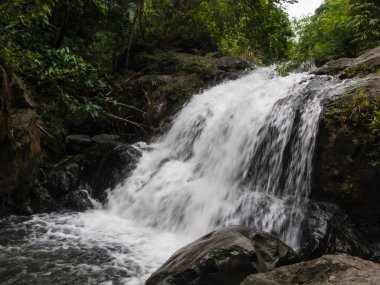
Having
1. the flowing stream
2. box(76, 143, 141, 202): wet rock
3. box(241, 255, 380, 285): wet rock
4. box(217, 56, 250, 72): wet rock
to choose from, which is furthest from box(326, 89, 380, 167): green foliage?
box(217, 56, 250, 72): wet rock

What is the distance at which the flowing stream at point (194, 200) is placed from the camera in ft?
17.7

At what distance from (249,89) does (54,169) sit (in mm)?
4968

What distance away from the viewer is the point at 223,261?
13.3ft

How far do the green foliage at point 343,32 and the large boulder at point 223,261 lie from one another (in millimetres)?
6417

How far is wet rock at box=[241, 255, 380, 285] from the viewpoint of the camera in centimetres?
321

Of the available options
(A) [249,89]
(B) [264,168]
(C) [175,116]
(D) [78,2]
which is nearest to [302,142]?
(B) [264,168]

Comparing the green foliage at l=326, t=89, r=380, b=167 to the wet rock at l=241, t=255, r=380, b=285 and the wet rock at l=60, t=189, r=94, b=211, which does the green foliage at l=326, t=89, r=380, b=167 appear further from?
the wet rock at l=60, t=189, r=94, b=211

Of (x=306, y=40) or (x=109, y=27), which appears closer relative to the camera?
(x=306, y=40)

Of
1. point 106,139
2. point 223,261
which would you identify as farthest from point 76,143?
point 223,261

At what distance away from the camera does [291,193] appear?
610cm

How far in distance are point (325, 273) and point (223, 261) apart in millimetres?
1052

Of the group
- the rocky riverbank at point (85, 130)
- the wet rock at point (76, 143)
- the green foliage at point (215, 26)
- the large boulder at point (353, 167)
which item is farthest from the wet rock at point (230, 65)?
the large boulder at point (353, 167)

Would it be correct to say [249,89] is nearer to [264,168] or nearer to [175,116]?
[175,116]

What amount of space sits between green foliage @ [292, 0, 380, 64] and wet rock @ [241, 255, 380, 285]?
22.3ft
